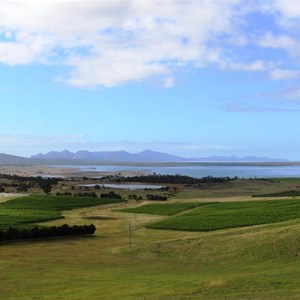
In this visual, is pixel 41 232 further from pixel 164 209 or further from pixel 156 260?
pixel 164 209

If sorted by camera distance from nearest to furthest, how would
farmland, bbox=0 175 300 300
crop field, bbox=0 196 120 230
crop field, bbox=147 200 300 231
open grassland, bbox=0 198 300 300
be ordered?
open grassland, bbox=0 198 300 300 → farmland, bbox=0 175 300 300 → crop field, bbox=147 200 300 231 → crop field, bbox=0 196 120 230

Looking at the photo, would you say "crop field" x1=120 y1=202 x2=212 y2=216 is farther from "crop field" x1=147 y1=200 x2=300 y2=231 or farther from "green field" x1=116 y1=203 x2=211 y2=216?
"crop field" x1=147 y1=200 x2=300 y2=231

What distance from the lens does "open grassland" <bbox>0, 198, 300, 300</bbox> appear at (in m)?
21.2

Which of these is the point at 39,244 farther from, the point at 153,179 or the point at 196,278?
the point at 153,179

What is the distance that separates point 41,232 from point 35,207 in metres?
25.6

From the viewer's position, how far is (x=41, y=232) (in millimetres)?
43562

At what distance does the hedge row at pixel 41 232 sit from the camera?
4191 cm

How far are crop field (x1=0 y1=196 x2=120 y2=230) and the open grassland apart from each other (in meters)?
10.8

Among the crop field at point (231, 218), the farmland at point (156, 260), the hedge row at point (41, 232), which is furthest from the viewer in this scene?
the crop field at point (231, 218)

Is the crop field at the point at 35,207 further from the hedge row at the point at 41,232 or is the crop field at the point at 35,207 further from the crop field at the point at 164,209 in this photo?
the crop field at the point at 164,209

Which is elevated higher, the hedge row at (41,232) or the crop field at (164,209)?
the crop field at (164,209)

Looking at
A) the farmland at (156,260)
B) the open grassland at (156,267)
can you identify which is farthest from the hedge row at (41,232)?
the open grassland at (156,267)

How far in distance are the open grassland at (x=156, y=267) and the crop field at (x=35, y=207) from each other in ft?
35.3

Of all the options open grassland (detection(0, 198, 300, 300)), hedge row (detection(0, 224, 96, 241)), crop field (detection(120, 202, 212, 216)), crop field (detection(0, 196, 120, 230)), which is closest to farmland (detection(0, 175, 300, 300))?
open grassland (detection(0, 198, 300, 300))
